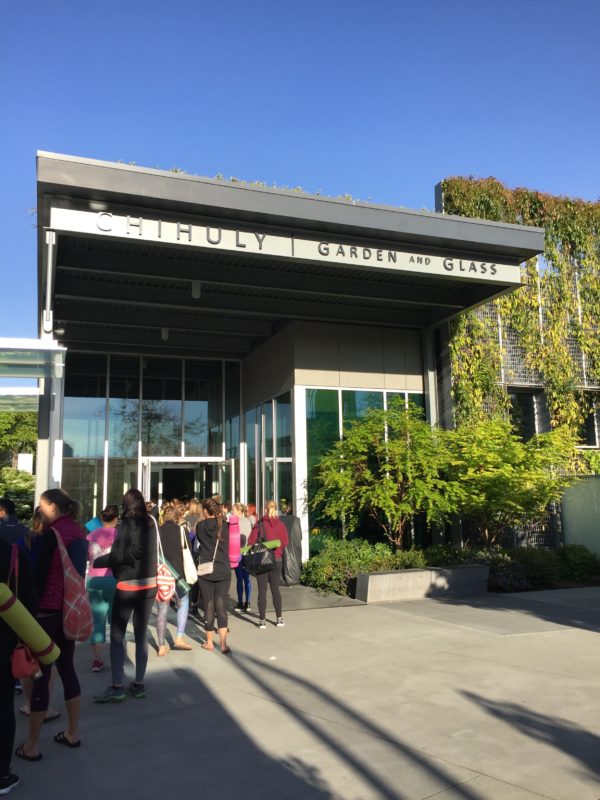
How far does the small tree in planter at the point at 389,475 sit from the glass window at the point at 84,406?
7.27 metres

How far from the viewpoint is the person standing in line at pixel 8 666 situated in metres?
3.93

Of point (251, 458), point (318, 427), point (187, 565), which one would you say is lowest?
point (187, 565)

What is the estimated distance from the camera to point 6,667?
392 cm

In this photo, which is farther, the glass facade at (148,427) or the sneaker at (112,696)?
the glass facade at (148,427)

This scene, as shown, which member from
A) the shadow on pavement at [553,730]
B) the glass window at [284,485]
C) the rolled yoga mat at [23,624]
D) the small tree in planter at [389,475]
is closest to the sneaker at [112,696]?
the rolled yoga mat at [23,624]

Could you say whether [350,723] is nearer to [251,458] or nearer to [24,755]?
[24,755]

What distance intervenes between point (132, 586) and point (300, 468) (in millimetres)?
8899

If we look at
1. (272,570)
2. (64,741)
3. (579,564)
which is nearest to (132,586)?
(64,741)

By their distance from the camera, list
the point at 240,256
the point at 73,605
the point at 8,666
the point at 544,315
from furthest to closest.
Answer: the point at 544,315, the point at 240,256, the point at 73,605, the point at 8,666

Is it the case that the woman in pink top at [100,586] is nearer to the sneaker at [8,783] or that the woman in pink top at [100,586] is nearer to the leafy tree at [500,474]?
the sneaker at [8,783]

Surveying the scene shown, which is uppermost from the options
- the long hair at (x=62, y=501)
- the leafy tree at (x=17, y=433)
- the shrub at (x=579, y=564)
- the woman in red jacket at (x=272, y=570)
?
the leafy tree at (x=17, y=433)

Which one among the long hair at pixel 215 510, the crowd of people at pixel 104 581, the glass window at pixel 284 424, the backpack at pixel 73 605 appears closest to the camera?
the crowd of people at pixel 104 581

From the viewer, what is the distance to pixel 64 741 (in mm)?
4926

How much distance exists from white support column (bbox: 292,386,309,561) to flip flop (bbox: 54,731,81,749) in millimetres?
9622
